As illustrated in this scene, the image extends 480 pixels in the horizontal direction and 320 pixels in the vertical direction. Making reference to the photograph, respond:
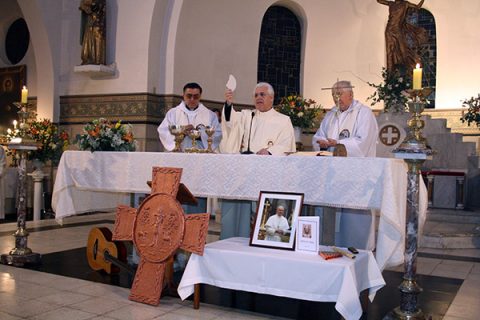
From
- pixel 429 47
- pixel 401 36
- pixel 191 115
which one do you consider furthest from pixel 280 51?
pixel 191 115

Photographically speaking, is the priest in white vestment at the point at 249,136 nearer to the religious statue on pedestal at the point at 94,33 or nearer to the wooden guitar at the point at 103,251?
the wooden guitar at the point at 103,251

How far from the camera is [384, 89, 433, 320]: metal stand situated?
12.7ft

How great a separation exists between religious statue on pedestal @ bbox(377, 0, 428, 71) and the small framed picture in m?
8.00

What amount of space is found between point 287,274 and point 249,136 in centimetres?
213

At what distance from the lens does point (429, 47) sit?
42.1 feet

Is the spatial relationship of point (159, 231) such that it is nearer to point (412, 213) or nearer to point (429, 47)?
point (412, 213)

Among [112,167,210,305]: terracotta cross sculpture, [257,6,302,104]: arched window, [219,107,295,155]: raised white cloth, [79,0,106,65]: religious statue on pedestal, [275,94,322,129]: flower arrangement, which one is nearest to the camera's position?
[112,167,210,305]: terracotta cross sculpture

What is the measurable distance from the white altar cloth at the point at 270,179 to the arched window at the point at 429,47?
8923mm

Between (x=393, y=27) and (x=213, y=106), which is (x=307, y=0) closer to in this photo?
(x=393, y=27)

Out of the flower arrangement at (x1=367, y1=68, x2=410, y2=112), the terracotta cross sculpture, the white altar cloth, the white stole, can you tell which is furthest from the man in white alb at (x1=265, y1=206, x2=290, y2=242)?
the flower arrangement at (x1=367, y1=68, x2=410, y2=112)

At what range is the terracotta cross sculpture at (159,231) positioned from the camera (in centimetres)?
441

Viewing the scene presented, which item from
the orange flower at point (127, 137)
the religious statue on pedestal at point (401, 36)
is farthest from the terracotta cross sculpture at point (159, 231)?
the religious statue on pedestal at point (401, 36)

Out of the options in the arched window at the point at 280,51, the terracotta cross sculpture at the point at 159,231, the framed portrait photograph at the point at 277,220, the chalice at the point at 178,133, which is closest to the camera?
the framed portrait photograph at the point at 277,220

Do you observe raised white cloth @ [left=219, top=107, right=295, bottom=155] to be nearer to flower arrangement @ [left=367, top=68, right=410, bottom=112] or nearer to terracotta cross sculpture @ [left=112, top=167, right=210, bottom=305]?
terracotta cross sculpture @ [left=112, top=167, right=210, bottom=305]
